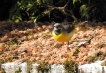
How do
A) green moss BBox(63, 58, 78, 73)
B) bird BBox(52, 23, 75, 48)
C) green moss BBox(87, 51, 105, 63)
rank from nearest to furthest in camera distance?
green moss BBox(63, 58, 78, 73) → green moss BBox(87, 51, 105, 63) → bird BBox(52, 23, 75, 48)

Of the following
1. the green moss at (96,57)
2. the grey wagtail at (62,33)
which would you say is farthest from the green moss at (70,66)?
the grey wagtail at (62,33)

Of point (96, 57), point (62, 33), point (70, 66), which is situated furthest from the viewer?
point (62, 33)

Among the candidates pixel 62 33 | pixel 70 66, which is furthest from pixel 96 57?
pixel 62 33

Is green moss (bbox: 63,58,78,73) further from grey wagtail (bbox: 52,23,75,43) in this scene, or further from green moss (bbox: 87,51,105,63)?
grey wagtail (bbox: 52,23,75,43)

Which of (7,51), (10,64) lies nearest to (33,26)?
(7,51)

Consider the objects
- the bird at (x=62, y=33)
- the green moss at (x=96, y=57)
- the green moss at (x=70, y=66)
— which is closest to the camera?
the green moss at (x=70, y=66)

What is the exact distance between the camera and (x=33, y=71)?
18.7ft

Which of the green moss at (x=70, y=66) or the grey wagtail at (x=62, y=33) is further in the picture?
the grey wagtail at (x=62, y=33)

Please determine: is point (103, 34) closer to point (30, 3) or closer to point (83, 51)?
point (83, 51)

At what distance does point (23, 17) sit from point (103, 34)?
3.31 m

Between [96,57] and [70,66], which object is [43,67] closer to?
[70,66]

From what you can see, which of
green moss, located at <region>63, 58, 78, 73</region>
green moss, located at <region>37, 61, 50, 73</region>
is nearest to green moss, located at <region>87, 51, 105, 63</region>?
green moss, located at <region>63, 58, 78, 73</region>

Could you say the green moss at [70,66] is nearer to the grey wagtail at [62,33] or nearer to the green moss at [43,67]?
the green moss at [43,67]

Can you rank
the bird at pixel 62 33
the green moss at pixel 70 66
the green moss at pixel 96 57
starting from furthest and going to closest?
the bird at pixel 62 33
the green moss at pixel 96 57
the green moss at pixel 70 66
